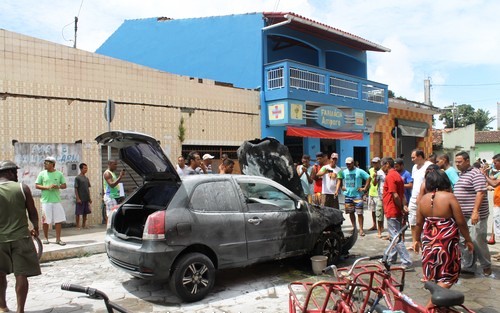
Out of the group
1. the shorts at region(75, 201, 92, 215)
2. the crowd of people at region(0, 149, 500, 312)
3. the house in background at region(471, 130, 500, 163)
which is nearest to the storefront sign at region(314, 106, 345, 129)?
the crowd of people at region(0, 149, 500, 312)

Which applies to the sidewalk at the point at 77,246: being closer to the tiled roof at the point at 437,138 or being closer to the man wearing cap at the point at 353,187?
the man wearing cap at the point at 353,187

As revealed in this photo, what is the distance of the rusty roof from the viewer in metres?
14.2

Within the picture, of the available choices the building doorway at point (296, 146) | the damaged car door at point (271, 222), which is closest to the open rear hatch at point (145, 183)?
the damaged car door at point (271, 222)

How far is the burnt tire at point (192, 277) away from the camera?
4.66 metres

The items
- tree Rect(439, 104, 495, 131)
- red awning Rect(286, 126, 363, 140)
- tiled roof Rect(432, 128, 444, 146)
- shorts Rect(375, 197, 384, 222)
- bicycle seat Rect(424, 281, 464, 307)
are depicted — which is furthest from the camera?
tree Rect(439, 104, 495, 131)

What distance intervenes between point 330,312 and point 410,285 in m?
2.75

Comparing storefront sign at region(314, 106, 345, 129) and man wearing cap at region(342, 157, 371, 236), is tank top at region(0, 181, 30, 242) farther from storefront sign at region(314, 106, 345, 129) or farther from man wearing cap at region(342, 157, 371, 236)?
storefront sign at region(314, 106, 345, 129)

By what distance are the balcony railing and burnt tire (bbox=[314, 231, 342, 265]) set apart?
27.8ft

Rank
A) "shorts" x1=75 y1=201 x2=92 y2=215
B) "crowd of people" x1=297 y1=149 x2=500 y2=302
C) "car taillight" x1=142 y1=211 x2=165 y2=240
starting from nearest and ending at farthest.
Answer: "crowd of people" x1=297 y1=149 x2=500 y2=302, "car taillight" x1=142 y1=211 x2=165 y2=240, "shorts" x1=75 y1=201 x2=92 y2=215

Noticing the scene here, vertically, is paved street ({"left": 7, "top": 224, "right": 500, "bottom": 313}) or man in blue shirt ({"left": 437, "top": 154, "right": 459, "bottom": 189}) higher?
man in blue shirt ({"left": 437, "top": 154, "right": 459, "bottom": 189})

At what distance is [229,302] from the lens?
478 centimetres

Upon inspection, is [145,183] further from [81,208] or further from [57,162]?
[57,162]

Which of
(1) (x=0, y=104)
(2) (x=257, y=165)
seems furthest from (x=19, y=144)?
(2) (x=257, y=165)

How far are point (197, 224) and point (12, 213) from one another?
199cm
